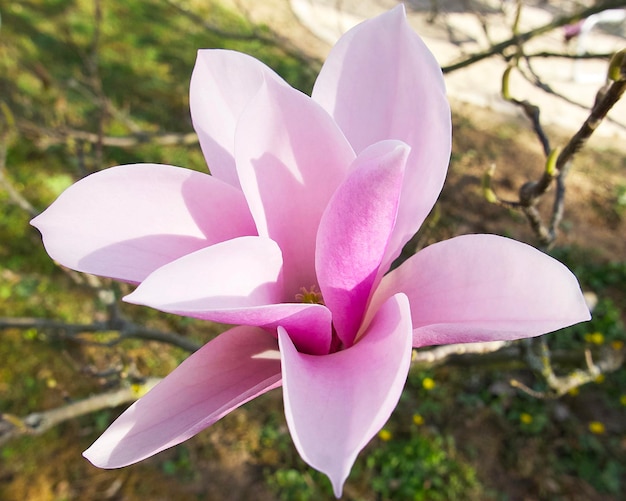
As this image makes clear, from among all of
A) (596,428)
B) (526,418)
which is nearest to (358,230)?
(526,418)

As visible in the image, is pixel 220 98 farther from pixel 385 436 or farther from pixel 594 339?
pixel 594 339

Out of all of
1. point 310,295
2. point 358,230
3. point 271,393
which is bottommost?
point 271,393

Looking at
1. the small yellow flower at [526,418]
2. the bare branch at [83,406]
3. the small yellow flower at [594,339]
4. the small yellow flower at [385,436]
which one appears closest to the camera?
the bare branch at [83,406]

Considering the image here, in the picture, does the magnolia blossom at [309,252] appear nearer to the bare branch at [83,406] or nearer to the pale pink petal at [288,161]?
the pale pink petal at [288,161]

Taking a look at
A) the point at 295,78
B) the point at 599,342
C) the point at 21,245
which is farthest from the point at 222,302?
the point at 295,78

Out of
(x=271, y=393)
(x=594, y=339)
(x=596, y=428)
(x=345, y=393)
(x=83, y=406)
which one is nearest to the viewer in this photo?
(x=345, y=393)

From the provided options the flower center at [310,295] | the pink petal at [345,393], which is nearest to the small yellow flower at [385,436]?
the flower center at [310,295]
